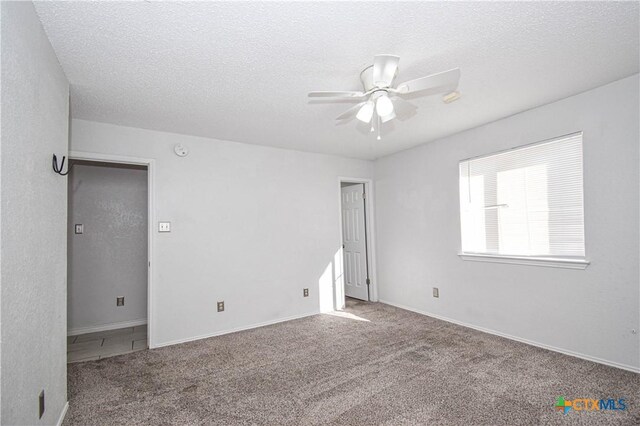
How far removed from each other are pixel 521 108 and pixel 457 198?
1195 mm

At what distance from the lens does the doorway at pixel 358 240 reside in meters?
5.15

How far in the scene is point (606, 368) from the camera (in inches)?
101

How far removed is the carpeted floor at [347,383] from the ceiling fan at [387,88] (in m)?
2.04

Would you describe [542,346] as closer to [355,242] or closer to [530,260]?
→ [530,260]

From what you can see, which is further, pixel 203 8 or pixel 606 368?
pixel 606 368

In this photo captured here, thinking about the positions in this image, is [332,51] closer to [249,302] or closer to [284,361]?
[284,361]

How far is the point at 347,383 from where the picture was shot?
8.08ft

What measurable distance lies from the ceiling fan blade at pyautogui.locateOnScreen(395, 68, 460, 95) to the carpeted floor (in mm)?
2090

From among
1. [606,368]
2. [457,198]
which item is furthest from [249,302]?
[606,368]

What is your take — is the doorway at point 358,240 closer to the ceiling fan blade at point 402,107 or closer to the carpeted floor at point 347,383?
the carpeted floor at point 347,383

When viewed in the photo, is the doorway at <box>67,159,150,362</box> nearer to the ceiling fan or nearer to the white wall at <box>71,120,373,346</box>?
the white wall at <box>71,120,373,346</box>

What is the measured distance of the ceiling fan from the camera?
1.81m

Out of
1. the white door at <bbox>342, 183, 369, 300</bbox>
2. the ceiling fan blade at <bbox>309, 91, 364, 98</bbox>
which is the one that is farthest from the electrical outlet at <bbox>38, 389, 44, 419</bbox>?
the white door at <bbox>342, 183, 369, 300</bbox>

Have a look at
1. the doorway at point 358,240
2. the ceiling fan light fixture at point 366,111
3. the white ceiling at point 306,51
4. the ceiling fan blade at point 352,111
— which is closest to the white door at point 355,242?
the doorway at point 358,240
